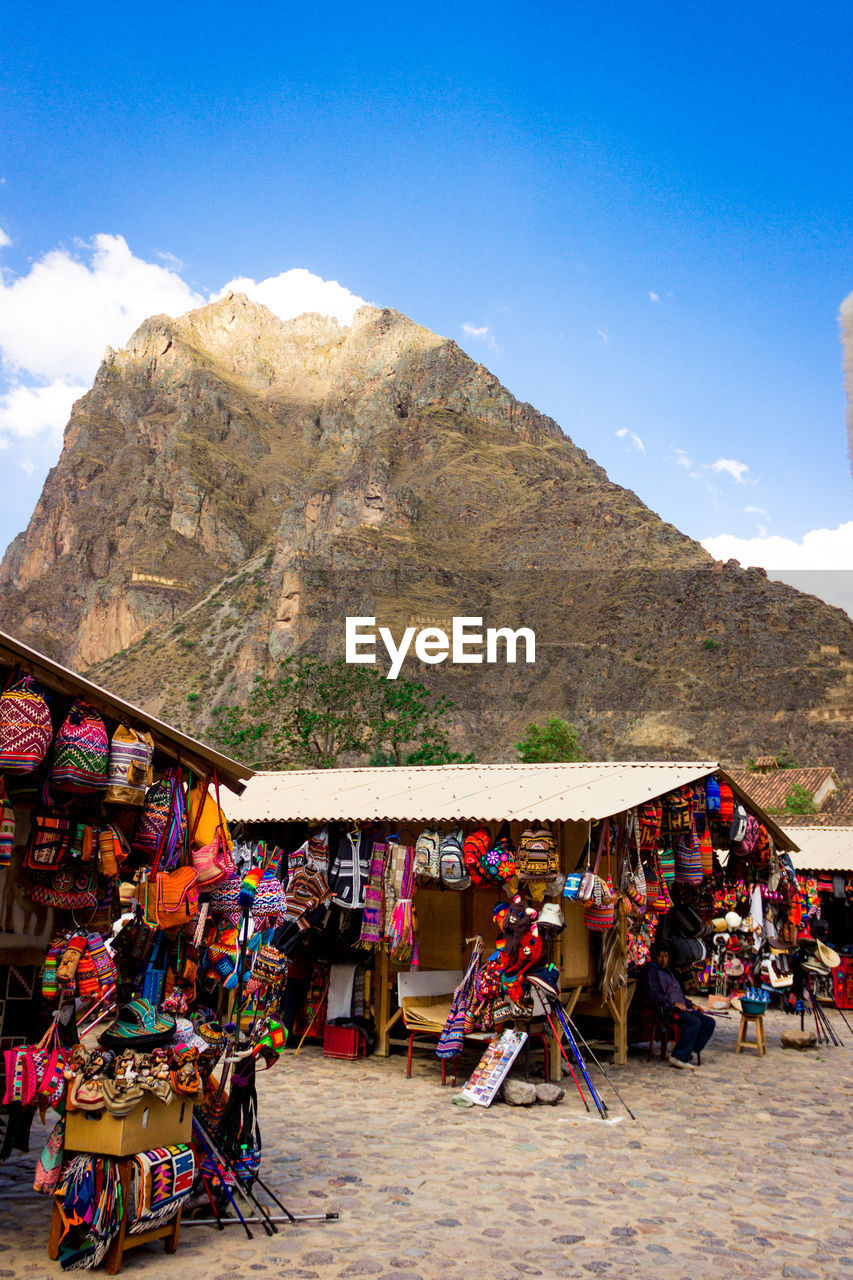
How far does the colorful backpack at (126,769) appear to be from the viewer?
5.12 m

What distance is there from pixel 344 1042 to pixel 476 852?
2864 millimetres

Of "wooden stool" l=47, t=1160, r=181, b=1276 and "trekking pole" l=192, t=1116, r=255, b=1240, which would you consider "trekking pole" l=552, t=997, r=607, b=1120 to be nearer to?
"trekking pole" l=192, t=1116, r=255, b=1240

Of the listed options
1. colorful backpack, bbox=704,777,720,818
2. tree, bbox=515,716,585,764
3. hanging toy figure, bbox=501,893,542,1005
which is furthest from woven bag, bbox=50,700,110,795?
tree, bbox=515,716,585,764

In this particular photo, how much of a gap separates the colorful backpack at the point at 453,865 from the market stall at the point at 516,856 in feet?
0.04

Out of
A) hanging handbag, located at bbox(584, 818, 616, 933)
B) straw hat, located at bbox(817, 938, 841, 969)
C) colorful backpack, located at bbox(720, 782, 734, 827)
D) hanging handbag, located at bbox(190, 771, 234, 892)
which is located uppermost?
colorful backpack, located at bbox(720, 782, 734, 827)

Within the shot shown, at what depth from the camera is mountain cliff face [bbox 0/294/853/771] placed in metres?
66.7

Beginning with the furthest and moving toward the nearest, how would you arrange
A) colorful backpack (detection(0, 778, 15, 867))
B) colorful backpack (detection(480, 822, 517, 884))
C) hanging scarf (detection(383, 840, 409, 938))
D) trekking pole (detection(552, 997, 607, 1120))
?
hanging scarf (detection(383, 840, 409, 938)) → colorful backpack (detection(480, 822, 517, 884)) → trekking pole (detection(552, 997, 607, 1120)) → colorful backpack (detection(0, 778, 15, 867))

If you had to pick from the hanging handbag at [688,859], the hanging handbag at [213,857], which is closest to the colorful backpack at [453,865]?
the hanging handbag at [688,859]

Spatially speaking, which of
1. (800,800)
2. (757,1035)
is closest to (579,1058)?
(757,1035)

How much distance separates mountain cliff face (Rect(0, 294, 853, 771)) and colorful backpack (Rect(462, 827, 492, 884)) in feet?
170

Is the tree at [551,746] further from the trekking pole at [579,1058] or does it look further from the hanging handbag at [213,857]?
the hanging handbag at [213,857]

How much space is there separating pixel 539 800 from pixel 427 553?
252ft

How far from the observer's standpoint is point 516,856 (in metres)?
9.21

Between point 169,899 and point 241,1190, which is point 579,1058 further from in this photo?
point 169,899
